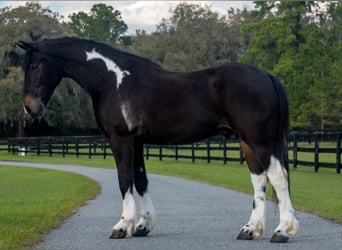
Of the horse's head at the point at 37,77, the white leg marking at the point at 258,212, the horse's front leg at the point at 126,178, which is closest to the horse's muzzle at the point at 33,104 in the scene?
the horse's head at the point at 37,77

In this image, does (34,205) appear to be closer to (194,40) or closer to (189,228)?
(189,228)

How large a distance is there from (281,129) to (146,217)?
197 cm

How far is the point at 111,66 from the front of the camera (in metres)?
8.10

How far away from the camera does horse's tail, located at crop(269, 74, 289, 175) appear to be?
7.43m

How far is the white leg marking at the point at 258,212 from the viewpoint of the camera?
293 inches

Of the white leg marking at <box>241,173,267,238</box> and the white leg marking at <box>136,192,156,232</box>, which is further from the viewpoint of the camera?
the white leg marking at <box>136,192,156,232</box>

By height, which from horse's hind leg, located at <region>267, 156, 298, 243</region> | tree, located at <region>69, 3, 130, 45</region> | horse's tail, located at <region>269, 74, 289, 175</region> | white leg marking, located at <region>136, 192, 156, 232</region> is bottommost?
white leg marking, located at <region>136, 192, 156, 232</region>

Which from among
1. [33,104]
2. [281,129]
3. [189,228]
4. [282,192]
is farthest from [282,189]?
[33,104]

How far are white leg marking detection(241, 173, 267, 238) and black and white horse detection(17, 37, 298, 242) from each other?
0.04 ft

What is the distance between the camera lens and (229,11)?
9025 centimetres

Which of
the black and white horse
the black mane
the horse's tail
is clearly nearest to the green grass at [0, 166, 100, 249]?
the black and white horse

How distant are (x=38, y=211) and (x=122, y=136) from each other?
Result: 343cm

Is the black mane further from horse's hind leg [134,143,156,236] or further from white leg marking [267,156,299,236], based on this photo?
white leg marking [267,156,299,236]

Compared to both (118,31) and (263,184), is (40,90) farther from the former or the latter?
(118,31)
